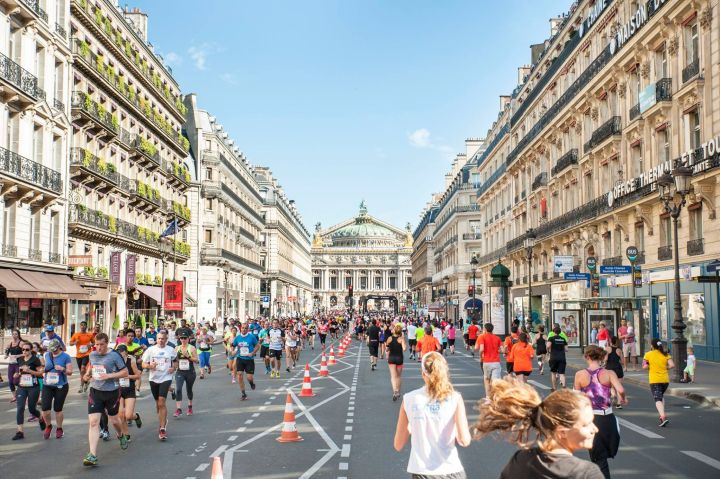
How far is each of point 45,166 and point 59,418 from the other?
2191cm

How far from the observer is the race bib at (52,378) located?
12.4 meters

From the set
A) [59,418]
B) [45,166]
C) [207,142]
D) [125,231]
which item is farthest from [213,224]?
[59,418]

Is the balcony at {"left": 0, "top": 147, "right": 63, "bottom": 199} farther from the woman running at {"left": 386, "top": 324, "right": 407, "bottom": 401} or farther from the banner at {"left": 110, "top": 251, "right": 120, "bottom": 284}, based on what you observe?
the woman running at {"left": 386, "top": 324, "right": 407, "bottom": 401}

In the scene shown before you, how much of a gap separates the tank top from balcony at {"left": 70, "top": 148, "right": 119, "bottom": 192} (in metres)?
32.2

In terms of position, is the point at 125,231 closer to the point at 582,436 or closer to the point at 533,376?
the point at 533,376

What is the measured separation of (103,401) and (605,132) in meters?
30.4

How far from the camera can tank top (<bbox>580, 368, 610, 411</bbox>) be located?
7992 millimetres

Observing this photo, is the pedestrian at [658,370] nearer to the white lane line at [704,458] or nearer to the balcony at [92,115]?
the white lane line at [704,458]

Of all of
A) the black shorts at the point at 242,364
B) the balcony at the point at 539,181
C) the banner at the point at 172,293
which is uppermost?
the balcony at the point at 539,181

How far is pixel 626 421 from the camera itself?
13.8 meters

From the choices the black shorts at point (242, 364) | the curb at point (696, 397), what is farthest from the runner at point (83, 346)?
the curb at point (696, 397)

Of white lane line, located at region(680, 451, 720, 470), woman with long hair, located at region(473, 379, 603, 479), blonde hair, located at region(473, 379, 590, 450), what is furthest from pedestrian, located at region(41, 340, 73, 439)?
woman with long hair, located at region(473, 379, 603, 479)

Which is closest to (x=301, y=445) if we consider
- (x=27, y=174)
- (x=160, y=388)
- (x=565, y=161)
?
(x=160, y=388)

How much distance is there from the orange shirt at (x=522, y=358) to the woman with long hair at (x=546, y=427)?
12.5 m
